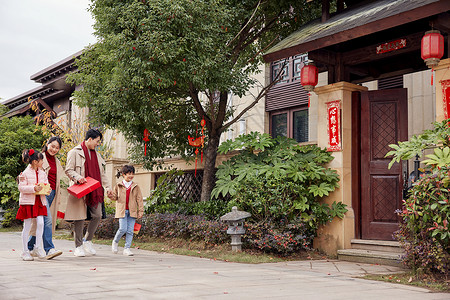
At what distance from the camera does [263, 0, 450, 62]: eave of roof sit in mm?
7000

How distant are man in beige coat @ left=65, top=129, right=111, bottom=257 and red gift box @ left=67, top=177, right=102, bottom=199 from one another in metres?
0.08

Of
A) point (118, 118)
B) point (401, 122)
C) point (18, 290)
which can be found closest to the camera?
point (18, 290)

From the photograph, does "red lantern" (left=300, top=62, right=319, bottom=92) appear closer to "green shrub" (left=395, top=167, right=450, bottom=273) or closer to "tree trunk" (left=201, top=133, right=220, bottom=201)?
"tree trunk" (left=201, top=133, right=220, bottom=201)

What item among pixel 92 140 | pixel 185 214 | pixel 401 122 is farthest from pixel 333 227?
pixel 92 140

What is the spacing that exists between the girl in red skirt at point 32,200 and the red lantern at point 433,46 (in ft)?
19.6

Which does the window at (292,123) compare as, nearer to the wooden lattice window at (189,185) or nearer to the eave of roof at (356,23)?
the wooden lattice window at (189,185)

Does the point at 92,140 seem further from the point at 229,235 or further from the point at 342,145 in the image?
the point at 342,145

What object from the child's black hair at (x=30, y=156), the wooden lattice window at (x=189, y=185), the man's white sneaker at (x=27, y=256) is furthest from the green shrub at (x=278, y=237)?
the wooden lattice window at (x=189, y=185)

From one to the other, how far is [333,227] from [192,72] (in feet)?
13.0

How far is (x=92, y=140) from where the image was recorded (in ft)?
25.6

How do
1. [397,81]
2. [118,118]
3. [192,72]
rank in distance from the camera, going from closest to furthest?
[192,72], [118,118], [397,81]

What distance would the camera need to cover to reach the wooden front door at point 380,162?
334 inches

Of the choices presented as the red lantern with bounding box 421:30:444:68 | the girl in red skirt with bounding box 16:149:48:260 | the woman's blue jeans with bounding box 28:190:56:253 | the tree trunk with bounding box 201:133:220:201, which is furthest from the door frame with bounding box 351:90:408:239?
the girl in red skirt with bounding box 16:149:48:260

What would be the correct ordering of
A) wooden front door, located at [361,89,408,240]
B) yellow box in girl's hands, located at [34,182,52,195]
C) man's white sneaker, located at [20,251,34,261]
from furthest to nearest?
1. wooden front door, located at [361,89,408,240]
2. yellow box in girl's hands, located at [34,182,52,195]
3. man's white sneaker, located at [20,251,34,261]
